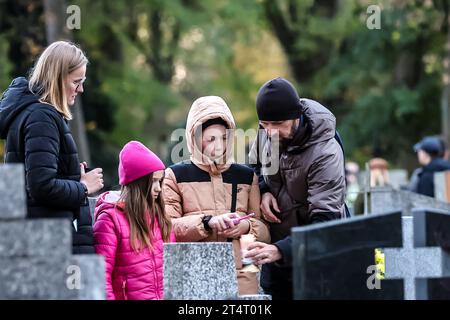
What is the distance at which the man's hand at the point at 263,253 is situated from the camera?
5781 millimetres

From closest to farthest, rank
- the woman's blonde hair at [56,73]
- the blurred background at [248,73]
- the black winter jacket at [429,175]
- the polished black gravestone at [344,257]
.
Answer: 1. the polished black gravestone at [344,257]
2. the woman's blonde hair at [56,73]
3. the black winter jacket at [429,175]
4. the blurred background at [248,73]

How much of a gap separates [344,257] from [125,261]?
5.86ft

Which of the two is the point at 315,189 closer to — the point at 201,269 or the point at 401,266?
the point at 401,266

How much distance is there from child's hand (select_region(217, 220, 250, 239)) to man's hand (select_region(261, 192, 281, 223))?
139 mm

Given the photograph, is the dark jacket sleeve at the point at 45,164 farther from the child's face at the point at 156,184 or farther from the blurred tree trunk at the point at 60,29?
the blurred tree trunk at the point at 60,29

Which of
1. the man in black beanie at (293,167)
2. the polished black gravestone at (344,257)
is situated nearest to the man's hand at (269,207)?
the man in black beanie at (293,167)

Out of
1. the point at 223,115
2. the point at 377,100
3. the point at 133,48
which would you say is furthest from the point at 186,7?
the point at 223,115

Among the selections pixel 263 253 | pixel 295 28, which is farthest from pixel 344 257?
pixel 295 28

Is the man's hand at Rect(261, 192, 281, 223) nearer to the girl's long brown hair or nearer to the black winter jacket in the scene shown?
the girl's long brown hair

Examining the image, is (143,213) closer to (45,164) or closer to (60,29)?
(45,164)

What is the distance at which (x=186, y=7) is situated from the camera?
30.5 metres

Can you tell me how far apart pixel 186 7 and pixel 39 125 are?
25.0m

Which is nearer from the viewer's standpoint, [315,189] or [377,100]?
[315,189]

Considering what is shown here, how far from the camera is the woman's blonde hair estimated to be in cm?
600
